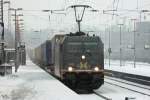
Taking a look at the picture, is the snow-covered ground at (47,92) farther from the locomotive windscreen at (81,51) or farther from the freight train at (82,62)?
the locomotive windscreen at (81,51)

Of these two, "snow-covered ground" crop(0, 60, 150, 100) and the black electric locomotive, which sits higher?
the black electric locomotive

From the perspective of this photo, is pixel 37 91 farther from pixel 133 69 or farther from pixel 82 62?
pixel 133 69

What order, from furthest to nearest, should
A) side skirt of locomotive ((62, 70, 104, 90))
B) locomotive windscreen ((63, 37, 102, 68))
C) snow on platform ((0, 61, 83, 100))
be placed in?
1. locomotive windscreen ((63, 37, 102, 68))
2. side skirt of locomotive ((62, 70, 104, 90))
3. snow on platform ((0, 61, 83, 100))

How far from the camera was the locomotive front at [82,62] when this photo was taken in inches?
993

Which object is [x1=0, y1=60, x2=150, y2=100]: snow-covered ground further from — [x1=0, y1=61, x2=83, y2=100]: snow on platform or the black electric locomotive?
the black electric locomotive

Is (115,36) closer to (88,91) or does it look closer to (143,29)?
(143,29)

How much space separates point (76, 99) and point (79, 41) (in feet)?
30.3

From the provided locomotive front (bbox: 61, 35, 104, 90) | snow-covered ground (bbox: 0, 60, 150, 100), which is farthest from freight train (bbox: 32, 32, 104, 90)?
snow-covered ground (bbox: 0, 60, 150, 100)

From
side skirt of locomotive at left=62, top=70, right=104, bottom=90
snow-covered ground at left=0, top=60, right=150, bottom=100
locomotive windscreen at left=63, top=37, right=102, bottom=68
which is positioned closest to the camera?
snow-covered ground at left=0, top=60, right=150, bottom=100

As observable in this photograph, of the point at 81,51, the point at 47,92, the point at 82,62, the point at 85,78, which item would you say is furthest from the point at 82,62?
the point at 47,92

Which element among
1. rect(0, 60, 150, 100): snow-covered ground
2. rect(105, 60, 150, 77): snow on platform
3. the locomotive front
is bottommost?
rect(105, 60, 150, 77): snow on platform

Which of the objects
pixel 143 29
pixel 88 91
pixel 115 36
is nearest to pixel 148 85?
pixel 88 91

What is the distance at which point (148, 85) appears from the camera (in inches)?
1267

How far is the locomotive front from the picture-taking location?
25234 mm
